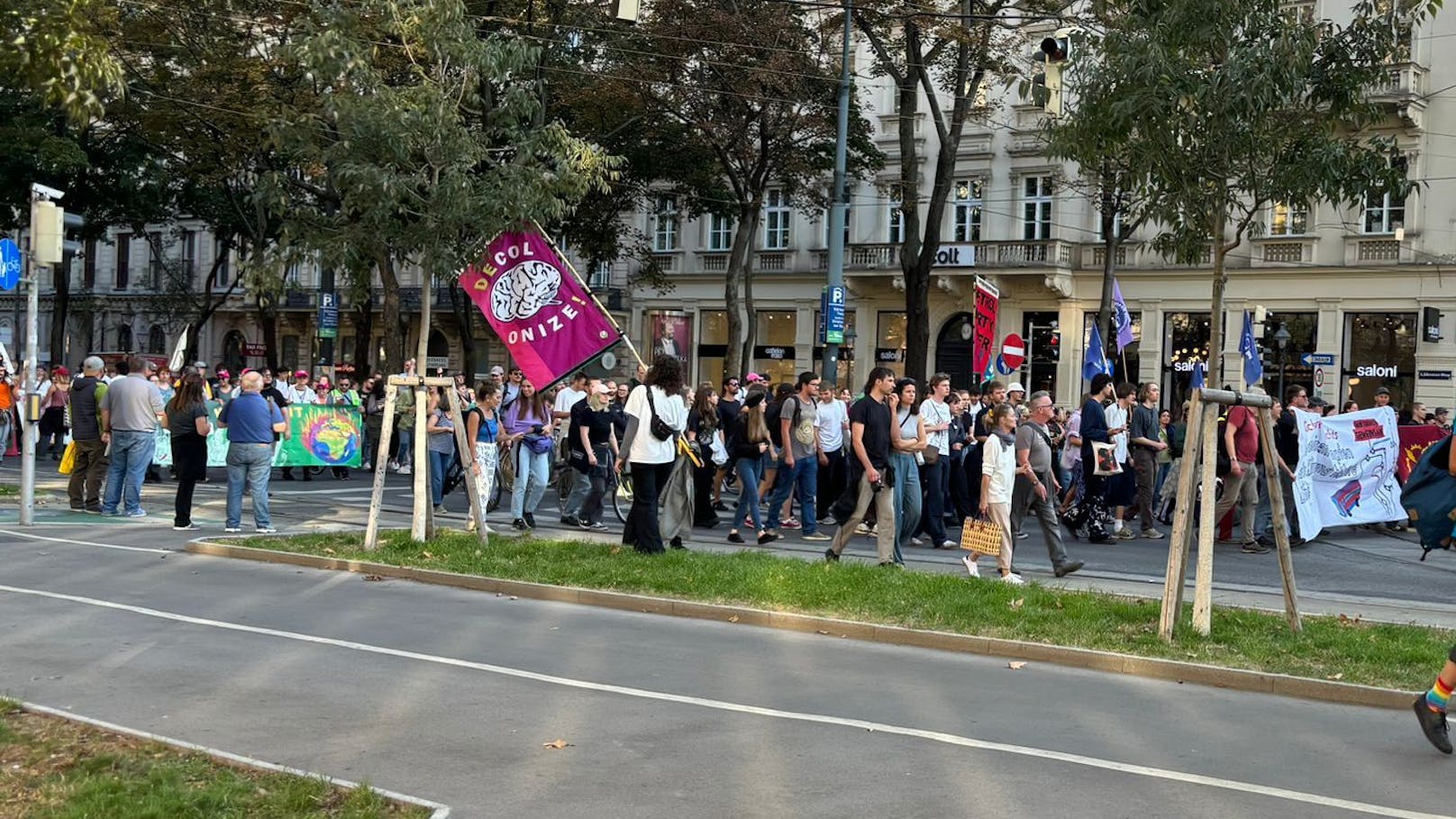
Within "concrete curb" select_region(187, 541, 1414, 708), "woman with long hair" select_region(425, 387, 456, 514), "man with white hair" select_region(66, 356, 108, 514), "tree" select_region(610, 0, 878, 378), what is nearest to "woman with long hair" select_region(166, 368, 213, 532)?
"man with white hair" select_region(66, 356, 108, 514)

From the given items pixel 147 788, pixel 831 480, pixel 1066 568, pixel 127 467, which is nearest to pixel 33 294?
pixel 127 467

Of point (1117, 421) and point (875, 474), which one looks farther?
point (1117, 421)

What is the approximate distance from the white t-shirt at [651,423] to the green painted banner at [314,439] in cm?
1218

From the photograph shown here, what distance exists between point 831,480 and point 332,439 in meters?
10.2

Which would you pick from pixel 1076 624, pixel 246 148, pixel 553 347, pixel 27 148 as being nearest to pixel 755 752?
pixel 1076 624

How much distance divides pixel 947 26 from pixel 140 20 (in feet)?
51.7

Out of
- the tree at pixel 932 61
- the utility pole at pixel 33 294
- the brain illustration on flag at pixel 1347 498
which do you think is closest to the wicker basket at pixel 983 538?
the brain illustration on flag at pixel 1347 498

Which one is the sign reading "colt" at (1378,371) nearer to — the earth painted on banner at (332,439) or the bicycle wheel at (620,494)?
the bicycle wheel at (620,494)

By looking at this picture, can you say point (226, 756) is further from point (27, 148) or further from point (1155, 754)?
point (27, 148)

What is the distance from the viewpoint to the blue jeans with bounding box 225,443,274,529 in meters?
14.6

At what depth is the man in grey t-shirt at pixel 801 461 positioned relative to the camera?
617 inches

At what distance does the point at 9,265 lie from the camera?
23656mm

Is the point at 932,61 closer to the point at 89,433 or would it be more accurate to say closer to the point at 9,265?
the point at 9,265

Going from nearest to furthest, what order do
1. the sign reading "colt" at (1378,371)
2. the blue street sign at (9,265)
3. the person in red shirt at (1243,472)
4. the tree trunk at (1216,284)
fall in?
1. the tree trunk at (1216,284)
2. the person in red shirt at (1243,472)
3. the blue street sign at (9,265)
4. the sign reading "colt" at (1378,371)
